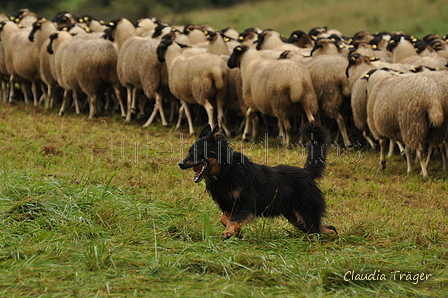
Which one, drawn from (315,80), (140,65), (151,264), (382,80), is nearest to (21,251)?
(151,264)

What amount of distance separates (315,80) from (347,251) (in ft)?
20.0

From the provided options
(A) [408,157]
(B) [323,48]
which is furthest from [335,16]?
(A) [408,157]

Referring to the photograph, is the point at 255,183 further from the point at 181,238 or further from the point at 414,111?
the point at 414,111

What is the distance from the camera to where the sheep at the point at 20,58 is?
535 inches

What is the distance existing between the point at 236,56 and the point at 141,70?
1.90 metres

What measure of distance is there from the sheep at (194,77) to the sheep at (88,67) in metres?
1.31

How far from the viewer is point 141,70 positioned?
12.0 m

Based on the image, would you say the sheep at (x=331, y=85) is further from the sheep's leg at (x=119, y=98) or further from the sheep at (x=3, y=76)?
the sheep at (x=3, y=76)

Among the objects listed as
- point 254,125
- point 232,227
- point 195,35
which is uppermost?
point 232,227

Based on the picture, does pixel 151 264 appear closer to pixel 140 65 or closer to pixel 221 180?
pixel 221 180

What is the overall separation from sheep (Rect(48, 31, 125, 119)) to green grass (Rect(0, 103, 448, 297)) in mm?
3448

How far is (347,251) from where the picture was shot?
490cm

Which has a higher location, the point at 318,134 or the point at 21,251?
the point at 318,134

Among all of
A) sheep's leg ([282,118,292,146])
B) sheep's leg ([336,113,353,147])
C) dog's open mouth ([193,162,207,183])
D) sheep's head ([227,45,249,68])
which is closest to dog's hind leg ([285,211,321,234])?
dog's open mouth ([193,162,207,183])
